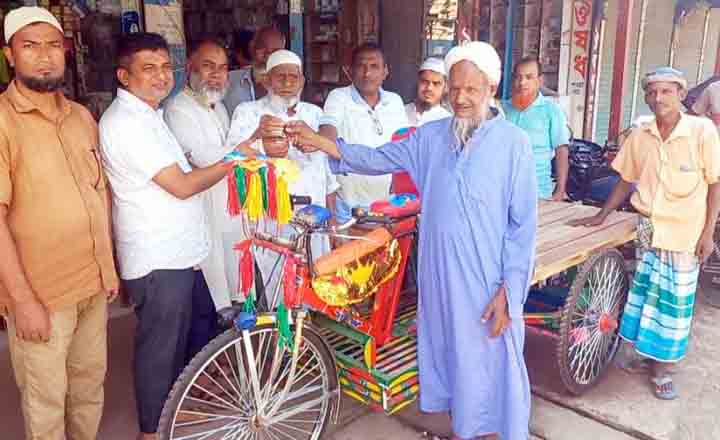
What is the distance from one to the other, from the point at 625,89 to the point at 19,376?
31.0ft

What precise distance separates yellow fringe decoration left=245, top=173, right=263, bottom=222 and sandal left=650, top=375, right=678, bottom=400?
2.63 m

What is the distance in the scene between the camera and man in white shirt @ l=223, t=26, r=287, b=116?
4.27 metres

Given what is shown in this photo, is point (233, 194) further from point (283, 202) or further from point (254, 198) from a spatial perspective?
point (283, 202)

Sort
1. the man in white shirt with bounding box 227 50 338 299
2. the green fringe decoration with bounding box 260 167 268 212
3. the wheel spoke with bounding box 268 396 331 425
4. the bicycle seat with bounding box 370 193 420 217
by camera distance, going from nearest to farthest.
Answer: the green fringe decoration with bounding box 260 167 268 212, the wheel spoke with bounding box 268 396 331 425, the bicycle seat with bounding box 370 193 420 217, the man in white shirt with bounding box 227 50 338 299

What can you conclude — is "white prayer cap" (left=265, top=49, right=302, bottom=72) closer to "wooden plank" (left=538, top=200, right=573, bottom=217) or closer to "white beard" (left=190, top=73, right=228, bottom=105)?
"white beard" (left=190, top=73, right=228, bottom=105)

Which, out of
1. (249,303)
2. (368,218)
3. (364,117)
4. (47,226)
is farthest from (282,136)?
(364,117)

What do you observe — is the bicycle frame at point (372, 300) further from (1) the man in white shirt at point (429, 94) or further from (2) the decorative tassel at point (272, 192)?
(1) the man in white shirt at point (429, 94)

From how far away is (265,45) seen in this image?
428cm

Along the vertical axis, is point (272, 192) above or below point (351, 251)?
above

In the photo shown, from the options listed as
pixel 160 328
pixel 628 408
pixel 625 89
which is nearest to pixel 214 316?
pixel 160 328

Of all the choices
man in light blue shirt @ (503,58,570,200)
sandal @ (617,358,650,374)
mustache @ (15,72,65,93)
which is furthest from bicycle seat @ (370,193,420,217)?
sandal @ (617,358,650,374)

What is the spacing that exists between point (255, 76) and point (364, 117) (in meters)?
0.99

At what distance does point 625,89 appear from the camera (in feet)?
31.8

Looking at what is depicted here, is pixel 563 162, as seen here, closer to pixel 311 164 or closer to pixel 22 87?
pixel 311 164
